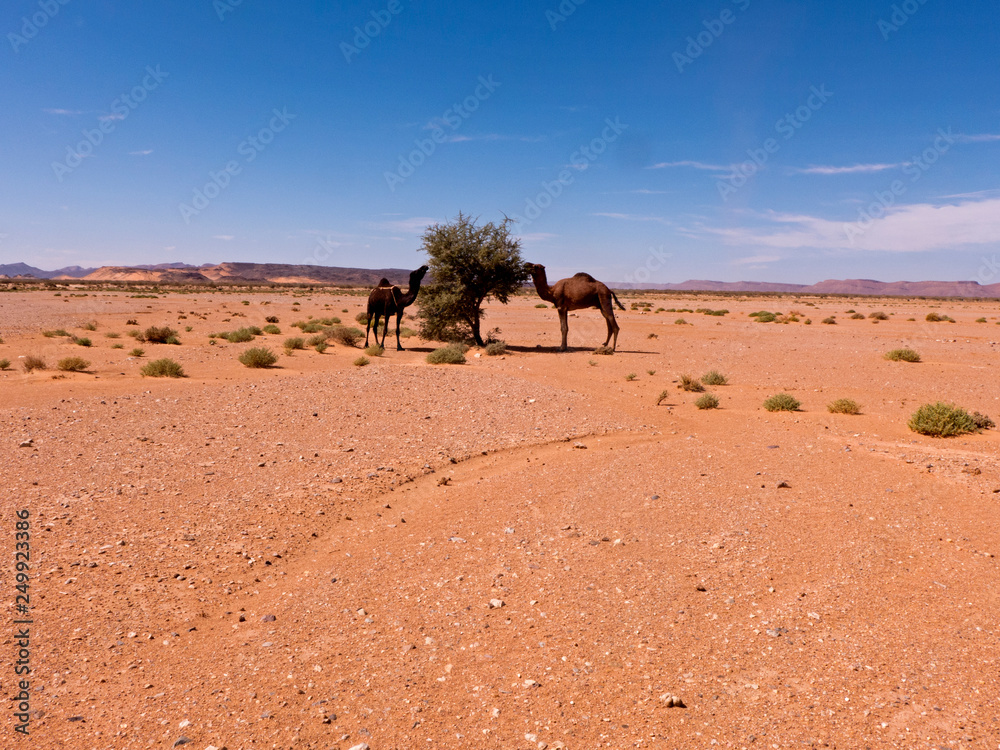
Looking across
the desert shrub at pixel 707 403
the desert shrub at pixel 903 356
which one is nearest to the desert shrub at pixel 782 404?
the desert shrub at pixel 707 403

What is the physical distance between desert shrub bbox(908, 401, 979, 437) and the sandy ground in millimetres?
271

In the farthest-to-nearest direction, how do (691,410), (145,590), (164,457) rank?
(691,410), (164,457), (145,590)

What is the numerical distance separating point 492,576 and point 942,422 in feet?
30.2

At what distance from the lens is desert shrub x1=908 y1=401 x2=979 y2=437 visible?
10.2 metres

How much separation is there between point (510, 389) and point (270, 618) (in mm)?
9425

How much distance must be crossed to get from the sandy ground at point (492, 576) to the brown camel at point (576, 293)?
384 inches

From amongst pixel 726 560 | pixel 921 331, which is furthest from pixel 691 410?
pixel 921 331

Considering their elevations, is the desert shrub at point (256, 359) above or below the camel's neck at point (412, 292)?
below

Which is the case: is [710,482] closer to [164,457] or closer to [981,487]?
[981,487]

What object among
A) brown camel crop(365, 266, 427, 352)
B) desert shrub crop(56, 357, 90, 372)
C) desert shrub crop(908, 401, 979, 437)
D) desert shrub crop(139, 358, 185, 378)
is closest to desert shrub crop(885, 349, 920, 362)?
desert shrub crop(908, 401, 979, 437)

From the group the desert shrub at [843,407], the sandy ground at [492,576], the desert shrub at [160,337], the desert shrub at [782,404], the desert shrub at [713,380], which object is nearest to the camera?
the sandy ground at [492,576]

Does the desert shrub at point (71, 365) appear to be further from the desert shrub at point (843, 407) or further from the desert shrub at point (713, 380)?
the desert shrub at point (843, 407)

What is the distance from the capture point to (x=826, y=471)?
8469mm

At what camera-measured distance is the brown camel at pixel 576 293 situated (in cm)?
2138
